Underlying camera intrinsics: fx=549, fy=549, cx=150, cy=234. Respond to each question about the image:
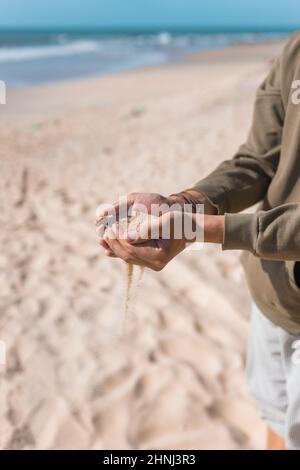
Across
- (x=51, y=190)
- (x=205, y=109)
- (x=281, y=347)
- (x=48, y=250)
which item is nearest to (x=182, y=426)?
(x=281, y=347)

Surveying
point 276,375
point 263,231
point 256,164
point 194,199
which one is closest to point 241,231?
point 263,231

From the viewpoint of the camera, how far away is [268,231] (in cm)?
116

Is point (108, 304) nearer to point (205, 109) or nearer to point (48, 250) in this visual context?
point (48, 250)

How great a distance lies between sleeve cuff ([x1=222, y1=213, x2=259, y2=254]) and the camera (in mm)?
1179

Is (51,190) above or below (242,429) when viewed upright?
above

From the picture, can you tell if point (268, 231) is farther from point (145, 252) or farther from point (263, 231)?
point (145, 252)

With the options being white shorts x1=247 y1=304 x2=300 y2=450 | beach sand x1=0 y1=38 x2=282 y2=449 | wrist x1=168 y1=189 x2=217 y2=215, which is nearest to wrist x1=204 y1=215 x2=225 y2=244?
wrist x1=168 y1=189 x2=217 y2=215

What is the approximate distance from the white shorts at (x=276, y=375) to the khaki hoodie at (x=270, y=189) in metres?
0.07

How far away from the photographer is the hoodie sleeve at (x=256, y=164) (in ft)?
4.95
